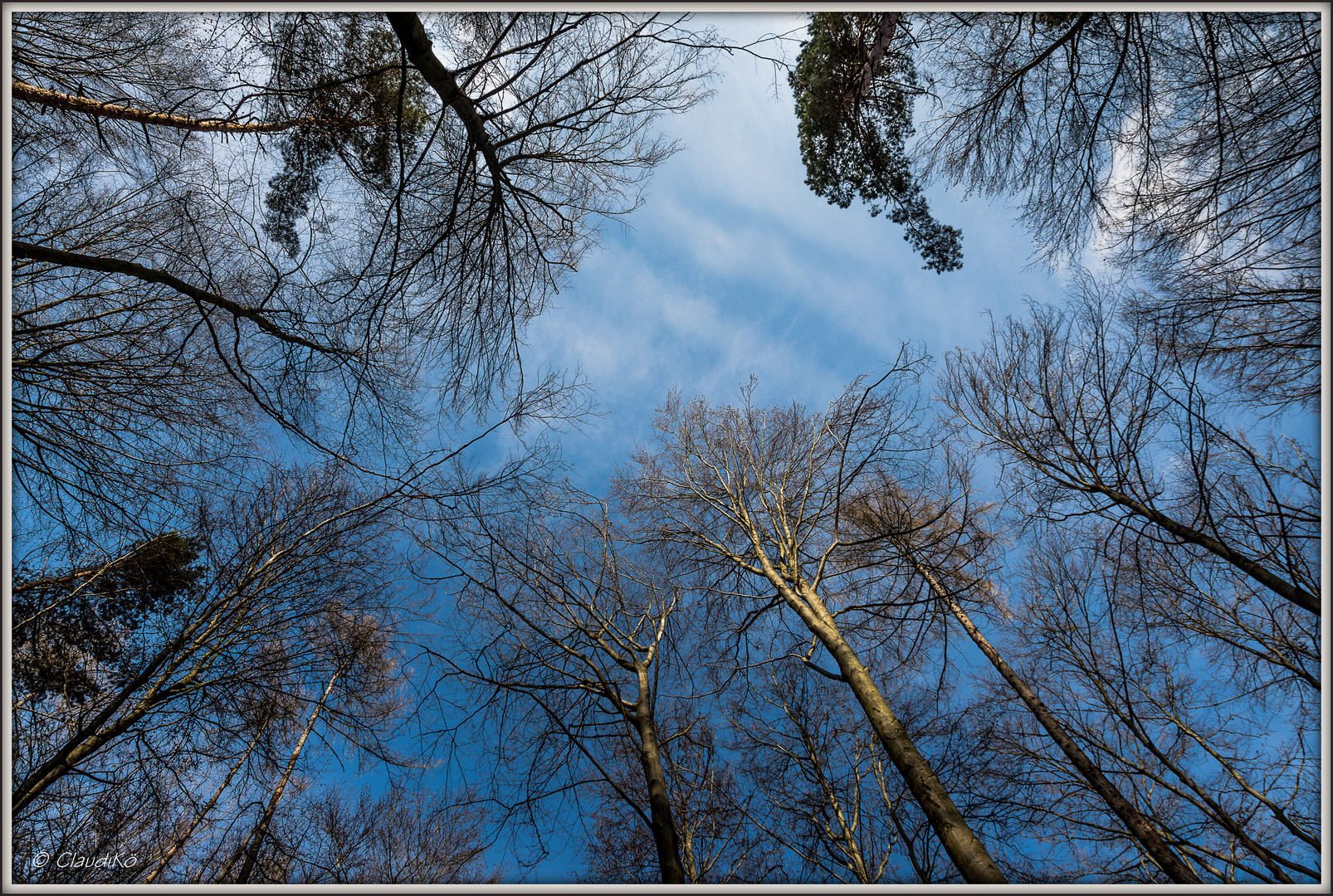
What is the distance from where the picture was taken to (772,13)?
3.50 metres

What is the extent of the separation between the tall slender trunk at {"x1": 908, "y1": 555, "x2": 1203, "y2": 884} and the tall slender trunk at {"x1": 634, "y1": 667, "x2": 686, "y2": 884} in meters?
2.83

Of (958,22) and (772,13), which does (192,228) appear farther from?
(958,22)

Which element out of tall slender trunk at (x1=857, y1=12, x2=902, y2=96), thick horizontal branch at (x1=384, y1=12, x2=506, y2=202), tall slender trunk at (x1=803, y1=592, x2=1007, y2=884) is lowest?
tall slender trunk at (x1=803, y1=592, x2=1007, y2=884)

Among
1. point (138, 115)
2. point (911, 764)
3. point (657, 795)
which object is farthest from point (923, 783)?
point (138, 115)

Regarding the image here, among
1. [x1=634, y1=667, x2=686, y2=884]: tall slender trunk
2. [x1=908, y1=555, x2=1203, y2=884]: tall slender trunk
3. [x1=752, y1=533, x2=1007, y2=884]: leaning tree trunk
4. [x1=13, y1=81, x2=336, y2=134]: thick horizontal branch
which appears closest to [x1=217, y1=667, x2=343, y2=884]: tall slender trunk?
[x1=634, y1=667, x2=686, y2=884]: tall slender trunk

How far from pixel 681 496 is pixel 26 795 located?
695cm

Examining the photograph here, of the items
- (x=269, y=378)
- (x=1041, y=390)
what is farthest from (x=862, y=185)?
(x=269, y=378)

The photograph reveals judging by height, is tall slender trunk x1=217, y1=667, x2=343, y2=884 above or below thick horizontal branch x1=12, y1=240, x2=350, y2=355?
below

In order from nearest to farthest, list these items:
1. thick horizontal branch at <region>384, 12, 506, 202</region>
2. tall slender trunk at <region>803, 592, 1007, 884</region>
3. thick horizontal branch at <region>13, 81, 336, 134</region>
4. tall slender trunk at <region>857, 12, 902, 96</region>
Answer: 1. tall slender trunk at <region>803, 592, 1007, 884</region>
2. thick horizontal branch at <region>384, 12, 506, 202</region>
3. thick horizontal branch at <region>13, 81, 336, 134</region>
4. tall slender trunk at <region>857, 12, 902, 96</region>

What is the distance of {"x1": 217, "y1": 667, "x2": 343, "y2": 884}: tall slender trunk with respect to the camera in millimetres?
5418

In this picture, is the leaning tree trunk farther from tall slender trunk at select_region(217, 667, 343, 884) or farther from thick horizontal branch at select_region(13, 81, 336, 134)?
thick horizontal branch at select_region(13, 81, 336, 134)

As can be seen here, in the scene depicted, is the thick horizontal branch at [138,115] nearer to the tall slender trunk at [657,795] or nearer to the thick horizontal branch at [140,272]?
the thick horizontal branch at [140,272]

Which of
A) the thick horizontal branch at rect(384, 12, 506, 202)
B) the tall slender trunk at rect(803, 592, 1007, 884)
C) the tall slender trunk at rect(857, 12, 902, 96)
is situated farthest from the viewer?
the tall slender trunk at rect(857, 12, 902, 96)

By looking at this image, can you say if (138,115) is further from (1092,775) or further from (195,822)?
(1092,775)
